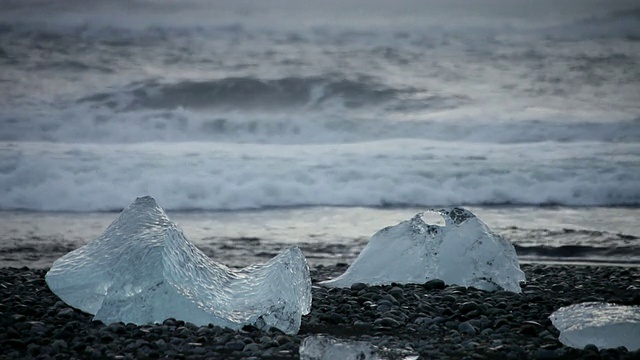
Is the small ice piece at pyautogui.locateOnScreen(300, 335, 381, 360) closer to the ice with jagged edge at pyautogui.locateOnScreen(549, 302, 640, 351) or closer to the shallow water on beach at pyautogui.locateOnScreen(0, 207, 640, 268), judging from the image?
the ice with jagged edge at pyautogui.locateOnScreen(549, 302, 640, 351)

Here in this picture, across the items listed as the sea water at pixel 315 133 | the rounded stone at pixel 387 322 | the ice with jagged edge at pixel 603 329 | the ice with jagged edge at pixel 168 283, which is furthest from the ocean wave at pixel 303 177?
the ice with jagged edge at pixel 603 329

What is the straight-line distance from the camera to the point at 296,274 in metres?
4.57

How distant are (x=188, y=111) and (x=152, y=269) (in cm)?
1307

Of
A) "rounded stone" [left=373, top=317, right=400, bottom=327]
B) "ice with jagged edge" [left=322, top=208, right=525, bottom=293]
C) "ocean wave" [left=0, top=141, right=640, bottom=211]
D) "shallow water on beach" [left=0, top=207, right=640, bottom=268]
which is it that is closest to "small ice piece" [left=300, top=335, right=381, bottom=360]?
"rounded stone" [left=373, top=317, right=400, bottom=327]

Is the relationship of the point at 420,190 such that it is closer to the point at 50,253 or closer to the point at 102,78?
the point at 50,253

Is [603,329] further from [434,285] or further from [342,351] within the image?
[434,285]

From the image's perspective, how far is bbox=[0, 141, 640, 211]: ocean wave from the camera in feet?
40.9

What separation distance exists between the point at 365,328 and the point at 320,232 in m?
5.07

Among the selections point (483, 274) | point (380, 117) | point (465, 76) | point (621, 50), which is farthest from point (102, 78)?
point (483, 274)

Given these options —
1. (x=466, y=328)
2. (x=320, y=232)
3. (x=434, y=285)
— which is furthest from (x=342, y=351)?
(x=320, y=232)

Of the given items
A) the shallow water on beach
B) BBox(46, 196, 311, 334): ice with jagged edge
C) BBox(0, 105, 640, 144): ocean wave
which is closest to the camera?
BBox(46, 196, 311, 334): ice with jagged edge

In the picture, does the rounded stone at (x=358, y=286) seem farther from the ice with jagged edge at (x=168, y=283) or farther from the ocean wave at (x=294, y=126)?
the ocean wave at (x=294, y=126)

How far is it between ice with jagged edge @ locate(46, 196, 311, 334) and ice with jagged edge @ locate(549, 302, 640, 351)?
1443 mm

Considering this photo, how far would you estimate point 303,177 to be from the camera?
13.3m
